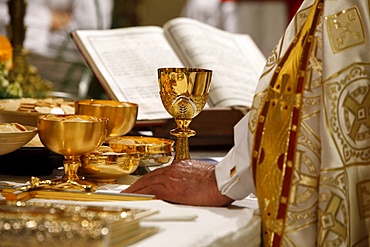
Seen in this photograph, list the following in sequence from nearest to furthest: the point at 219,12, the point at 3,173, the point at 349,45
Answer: the point at 349,45 < the point at 3,173 < the point at 219,12

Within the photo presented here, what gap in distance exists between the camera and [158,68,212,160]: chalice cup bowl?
1.14 meters

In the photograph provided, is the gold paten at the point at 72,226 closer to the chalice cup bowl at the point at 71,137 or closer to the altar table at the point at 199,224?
the altar table at the point at 199,224

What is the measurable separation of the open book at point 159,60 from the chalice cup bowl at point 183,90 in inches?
14.9

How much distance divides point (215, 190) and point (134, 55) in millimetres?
774

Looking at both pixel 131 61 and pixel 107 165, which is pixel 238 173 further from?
pixel 131 61

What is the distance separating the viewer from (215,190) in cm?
98

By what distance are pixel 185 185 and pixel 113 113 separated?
0.31 meters

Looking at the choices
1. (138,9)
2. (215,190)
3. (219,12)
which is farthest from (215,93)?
(219,12)

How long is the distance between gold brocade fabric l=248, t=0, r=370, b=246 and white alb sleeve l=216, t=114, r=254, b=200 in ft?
0.08

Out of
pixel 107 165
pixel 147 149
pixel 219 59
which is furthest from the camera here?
pixel 219 59

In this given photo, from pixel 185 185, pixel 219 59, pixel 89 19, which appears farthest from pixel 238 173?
pixel 89 19

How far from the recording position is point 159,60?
1740 mm

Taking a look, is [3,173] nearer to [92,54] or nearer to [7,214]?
[7,214]

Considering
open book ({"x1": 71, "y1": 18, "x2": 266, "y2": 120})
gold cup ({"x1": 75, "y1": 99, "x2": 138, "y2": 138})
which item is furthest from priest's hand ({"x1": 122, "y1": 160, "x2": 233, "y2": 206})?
open book ({"x1": 71, "y1": 18, "x2": 266, "y2": 120})
